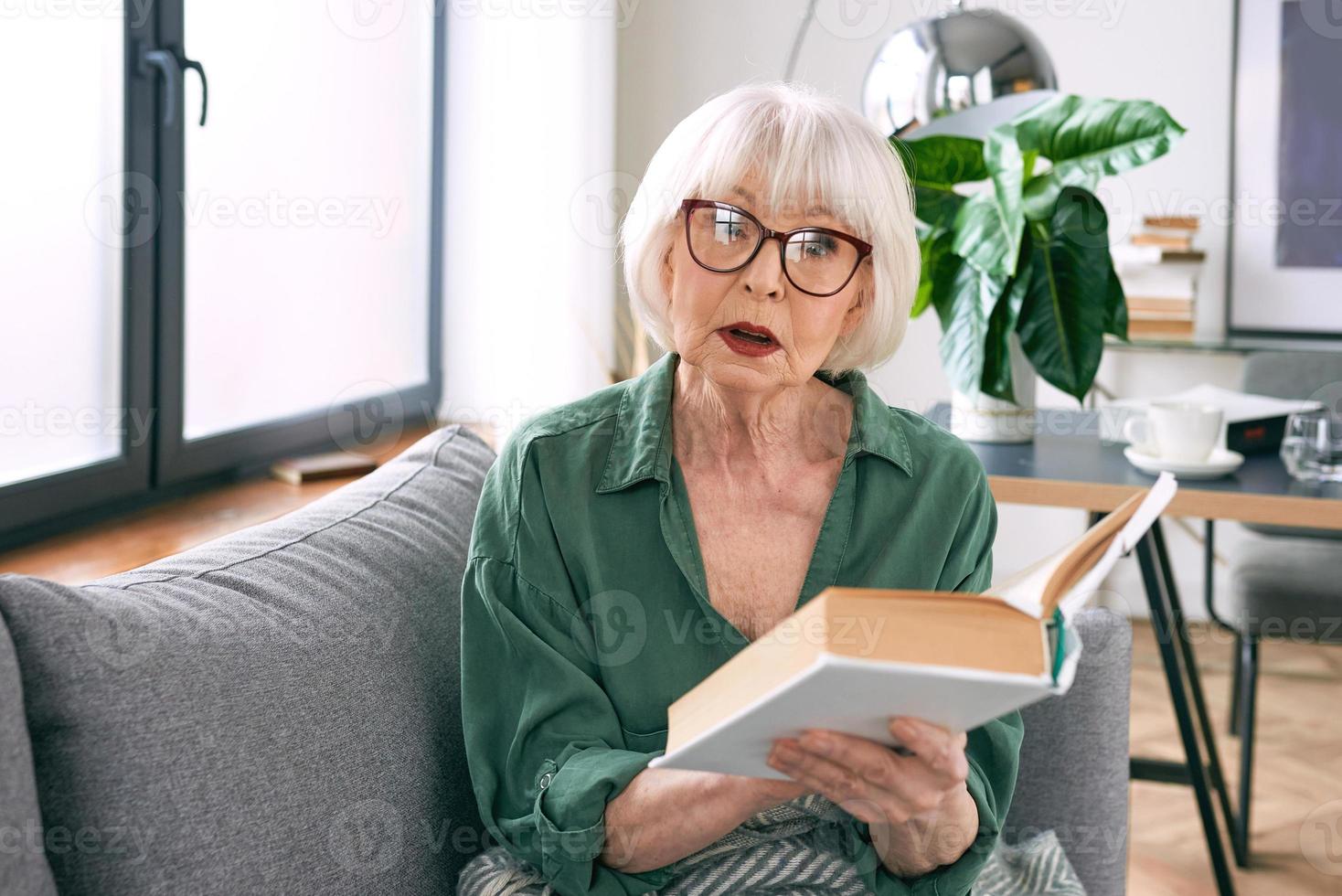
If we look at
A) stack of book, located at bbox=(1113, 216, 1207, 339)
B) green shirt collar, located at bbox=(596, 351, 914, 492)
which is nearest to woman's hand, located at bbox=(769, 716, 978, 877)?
green shirt collar, located at bbox=(596, 351, 914, 492)

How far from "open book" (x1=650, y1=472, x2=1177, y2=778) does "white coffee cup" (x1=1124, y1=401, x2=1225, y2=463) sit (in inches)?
44.0

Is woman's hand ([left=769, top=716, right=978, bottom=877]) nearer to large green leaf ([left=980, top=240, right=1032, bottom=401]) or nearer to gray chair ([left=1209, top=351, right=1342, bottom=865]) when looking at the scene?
large green leaf ([left=980, top=240, right=1032, bottom=401])

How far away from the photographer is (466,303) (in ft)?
10.9

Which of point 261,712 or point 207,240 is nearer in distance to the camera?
point 261,712

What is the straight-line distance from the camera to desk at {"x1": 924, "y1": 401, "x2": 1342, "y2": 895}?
1765mm

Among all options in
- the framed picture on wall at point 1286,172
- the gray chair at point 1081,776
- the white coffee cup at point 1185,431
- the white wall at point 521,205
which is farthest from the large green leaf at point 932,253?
the framed picture on wall at point 1286,172

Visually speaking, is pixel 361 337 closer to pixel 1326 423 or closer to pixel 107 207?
pixel 107 207

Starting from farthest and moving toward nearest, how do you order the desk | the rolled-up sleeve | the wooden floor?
1. the wooden floor
2. the desk
3. the rolled-up sleeve

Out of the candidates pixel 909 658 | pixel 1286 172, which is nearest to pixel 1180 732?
pixel 909 658

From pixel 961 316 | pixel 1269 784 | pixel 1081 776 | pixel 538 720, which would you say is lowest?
pixel 1269 784

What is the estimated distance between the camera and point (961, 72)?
2.09m

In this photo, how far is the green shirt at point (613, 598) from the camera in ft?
3.65

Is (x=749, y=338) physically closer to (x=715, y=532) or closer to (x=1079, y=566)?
(x=715, y=532)

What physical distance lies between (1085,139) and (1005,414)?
453 mm
